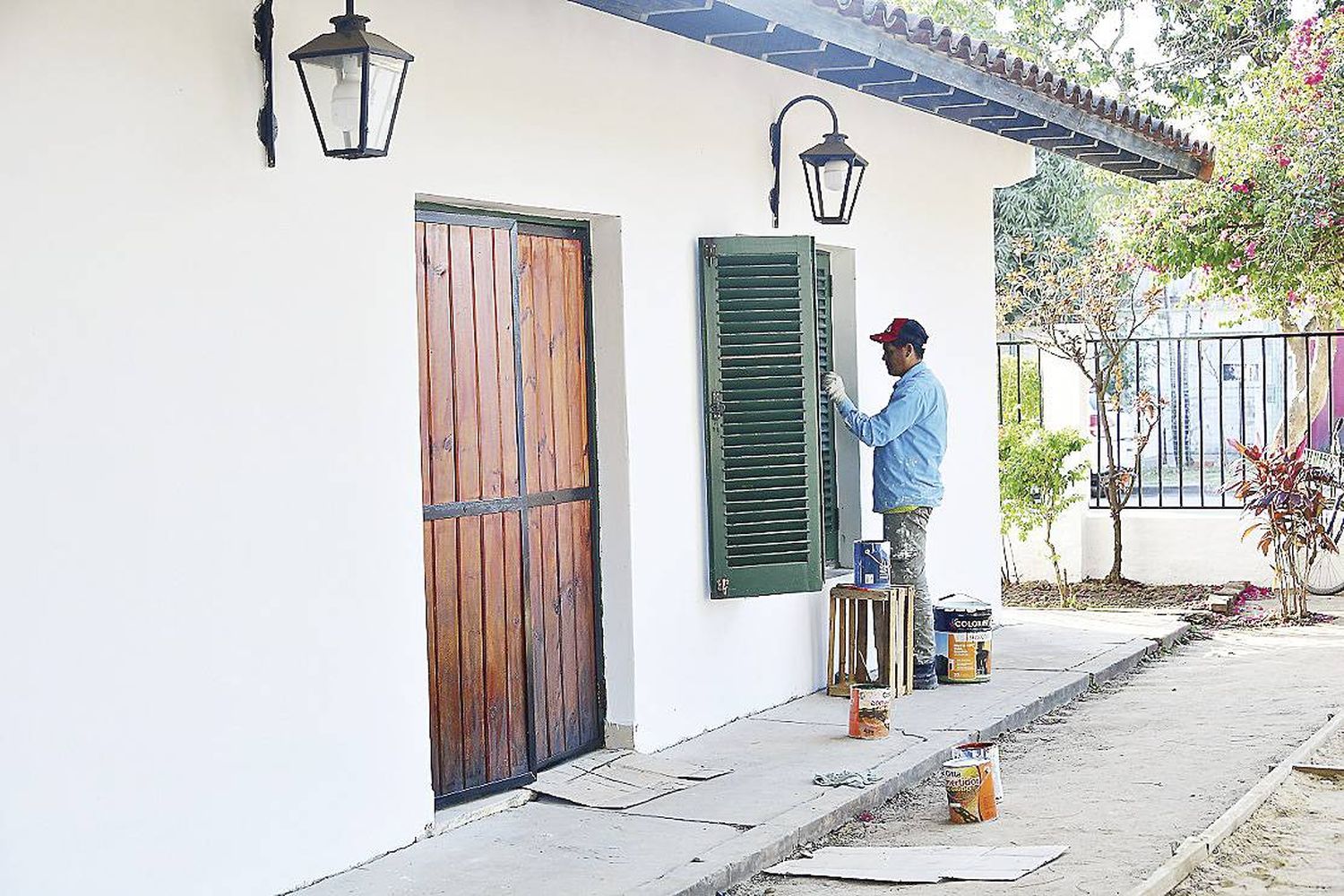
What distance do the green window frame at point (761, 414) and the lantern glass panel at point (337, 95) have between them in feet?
9.40

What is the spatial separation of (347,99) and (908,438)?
4363 mm

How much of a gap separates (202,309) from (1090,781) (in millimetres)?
4314

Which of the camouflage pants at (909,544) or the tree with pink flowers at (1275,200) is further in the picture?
the tree with pink flowers at (1275,200)

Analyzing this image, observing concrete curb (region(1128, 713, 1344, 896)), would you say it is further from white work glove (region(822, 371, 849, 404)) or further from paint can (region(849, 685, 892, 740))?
white work glove (region(822, 371, 849, 404))

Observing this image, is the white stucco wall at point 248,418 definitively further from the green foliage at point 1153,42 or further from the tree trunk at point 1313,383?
the green foliage at point 1153,42

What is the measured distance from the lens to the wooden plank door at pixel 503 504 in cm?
620

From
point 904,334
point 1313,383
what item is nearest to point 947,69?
point 904,334

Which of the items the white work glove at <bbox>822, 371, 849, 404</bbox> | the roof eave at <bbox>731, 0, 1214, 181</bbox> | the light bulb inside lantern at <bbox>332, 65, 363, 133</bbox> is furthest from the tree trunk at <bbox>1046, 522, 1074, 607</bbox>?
the light bulb inside lantern at <bbox>332, 65, 363, 133</bbox>

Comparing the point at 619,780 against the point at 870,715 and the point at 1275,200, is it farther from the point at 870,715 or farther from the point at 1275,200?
the point at 1275,200

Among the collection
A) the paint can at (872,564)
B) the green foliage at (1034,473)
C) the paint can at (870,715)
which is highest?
the green foliage at (1034,473)

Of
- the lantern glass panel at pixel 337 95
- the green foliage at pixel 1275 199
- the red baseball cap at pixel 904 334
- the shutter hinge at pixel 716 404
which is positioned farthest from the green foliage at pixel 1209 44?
the lantern glass panel at pixel 337 95

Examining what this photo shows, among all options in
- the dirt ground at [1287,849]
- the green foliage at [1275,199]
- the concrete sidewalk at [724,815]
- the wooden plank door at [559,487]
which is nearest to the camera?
the dirt ground at [1287,849]

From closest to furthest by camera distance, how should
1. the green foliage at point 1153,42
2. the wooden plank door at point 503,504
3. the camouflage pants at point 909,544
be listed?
the wooden plank door at point 503,504, the camouflage pants at point 909,544, the green foliage at point 1153,42

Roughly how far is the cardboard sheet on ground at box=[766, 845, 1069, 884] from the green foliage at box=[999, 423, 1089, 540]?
271 inches
